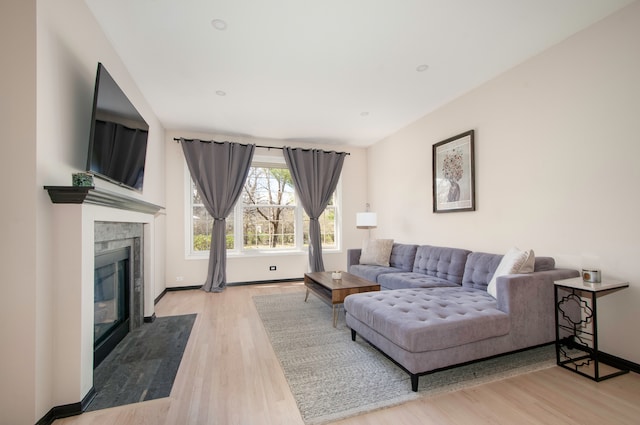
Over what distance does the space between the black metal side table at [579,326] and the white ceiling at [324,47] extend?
2164 millimetres

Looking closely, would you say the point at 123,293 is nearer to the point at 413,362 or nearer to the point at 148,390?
the point at 148,390

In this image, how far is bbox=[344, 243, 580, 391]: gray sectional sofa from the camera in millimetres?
1991

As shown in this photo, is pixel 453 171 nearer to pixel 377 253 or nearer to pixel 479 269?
pixel 479 269

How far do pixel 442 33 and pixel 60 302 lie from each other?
3.49 metres

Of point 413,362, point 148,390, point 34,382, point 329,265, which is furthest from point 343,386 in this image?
point 329,265

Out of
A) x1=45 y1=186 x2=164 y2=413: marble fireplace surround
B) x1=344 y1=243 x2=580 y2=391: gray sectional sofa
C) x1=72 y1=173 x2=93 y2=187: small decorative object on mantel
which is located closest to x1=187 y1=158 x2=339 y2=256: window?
x1=344 y1=243 x2=580 y2=391: gray sectional sofa

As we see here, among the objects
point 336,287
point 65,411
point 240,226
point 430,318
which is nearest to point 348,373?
point 430,318

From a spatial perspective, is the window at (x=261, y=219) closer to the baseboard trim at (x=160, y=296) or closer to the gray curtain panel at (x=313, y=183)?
the gray curtain panel at (x=313, y=183)

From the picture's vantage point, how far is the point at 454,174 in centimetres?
394

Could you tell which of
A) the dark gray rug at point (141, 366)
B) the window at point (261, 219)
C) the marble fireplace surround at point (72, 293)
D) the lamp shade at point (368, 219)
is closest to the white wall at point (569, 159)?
the lamp shade at point (368, 219)

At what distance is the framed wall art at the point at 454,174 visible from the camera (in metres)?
3.71

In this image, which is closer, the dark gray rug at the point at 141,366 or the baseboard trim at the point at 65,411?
the baseboard trim at the point at 65,411

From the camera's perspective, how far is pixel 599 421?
168cm

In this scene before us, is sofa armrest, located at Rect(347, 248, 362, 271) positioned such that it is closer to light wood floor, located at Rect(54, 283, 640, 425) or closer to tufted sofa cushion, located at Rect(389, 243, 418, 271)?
tufted sofa cushion, located at Rect(389, 243, 418, 271)
